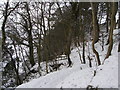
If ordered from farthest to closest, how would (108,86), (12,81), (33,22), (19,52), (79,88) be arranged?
(19,52) → (12,81) → (33,22) → (79,88) → (108,86)

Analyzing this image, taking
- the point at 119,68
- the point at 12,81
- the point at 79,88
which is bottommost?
the point at 12,81

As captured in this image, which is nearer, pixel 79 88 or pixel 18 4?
pixel 79 88

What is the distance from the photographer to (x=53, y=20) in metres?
19.8

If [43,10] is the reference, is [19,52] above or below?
below

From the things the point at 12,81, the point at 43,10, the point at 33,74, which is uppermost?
the point at 43,10

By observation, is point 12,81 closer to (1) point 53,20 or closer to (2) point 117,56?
(1) point 53,20

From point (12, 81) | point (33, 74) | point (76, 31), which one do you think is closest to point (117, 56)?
point (76, 31)

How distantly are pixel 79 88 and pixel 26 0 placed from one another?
503 inches

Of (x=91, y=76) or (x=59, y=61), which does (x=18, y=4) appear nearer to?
(x=59, y=61)

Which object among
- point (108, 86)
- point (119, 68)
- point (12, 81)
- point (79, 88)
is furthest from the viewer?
point (12, 81)

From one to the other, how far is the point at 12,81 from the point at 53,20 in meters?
9.18

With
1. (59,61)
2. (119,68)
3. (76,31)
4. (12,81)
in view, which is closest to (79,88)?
(119,68)

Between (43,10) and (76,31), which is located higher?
(43,10)

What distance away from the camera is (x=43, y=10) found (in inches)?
697
